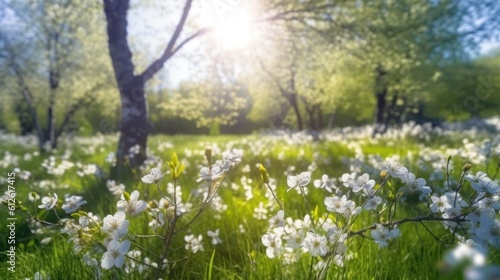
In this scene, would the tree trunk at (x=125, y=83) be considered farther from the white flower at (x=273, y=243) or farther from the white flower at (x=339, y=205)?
the white flower at (x=339, y=205)

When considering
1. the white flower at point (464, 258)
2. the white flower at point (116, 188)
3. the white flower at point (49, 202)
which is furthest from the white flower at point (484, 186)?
the white flower at point (116, 188)

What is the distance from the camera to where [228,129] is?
199 ft

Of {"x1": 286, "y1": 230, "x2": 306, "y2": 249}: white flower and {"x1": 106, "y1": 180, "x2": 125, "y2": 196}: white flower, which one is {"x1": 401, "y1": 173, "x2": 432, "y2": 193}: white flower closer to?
{"x1": 286, "y1": 230, "x2": 306, "y2": 249}: white flower

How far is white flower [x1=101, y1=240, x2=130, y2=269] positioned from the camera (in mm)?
1660

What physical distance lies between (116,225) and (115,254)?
134 mm

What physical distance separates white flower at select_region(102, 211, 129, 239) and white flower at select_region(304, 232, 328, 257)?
88cm

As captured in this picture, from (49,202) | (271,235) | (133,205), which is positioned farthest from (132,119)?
(133,205)

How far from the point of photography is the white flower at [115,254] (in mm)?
1660

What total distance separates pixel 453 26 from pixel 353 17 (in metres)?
17.9

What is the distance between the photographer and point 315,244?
1865mm

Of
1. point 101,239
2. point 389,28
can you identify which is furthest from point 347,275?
point 389,28

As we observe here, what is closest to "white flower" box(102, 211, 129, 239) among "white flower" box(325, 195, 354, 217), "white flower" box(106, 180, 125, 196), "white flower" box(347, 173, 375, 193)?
"white flower" box(325, 195, 354, 217)

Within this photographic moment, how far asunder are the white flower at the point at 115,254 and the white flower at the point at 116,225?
43 millimetres

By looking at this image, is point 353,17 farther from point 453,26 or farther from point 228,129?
point 228,129
